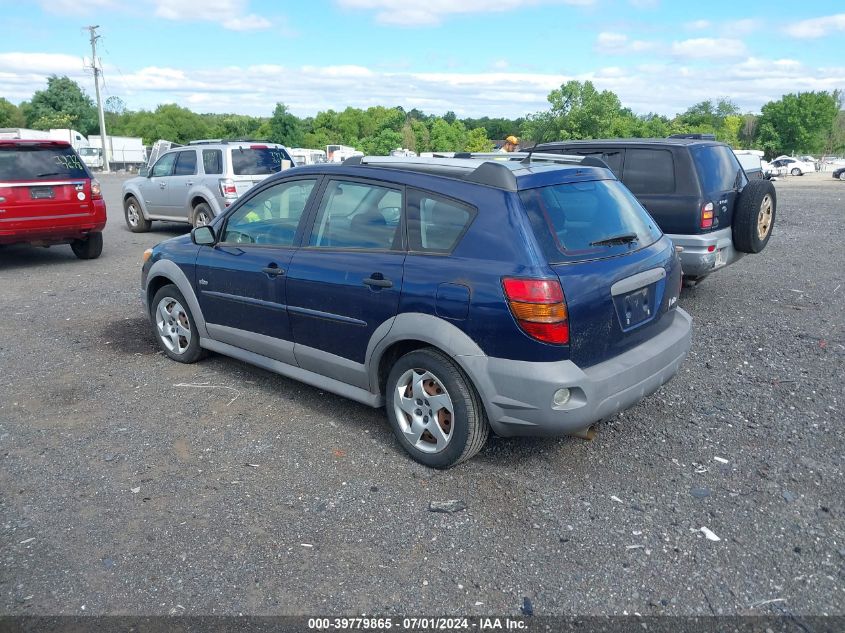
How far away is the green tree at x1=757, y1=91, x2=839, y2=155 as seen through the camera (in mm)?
82500

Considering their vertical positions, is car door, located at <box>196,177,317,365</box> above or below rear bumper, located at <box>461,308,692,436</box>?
above

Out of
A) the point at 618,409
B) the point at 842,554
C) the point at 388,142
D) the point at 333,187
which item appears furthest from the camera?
the point at 388,142

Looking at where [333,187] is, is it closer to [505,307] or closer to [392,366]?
[392,366]

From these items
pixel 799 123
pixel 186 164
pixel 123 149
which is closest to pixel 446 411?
pixel 186 164

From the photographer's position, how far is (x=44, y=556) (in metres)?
3.33

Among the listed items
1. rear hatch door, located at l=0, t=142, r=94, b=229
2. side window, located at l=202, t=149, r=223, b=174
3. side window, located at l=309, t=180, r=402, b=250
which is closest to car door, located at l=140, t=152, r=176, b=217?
side window, located at l=202, t=149, r=223, b=174

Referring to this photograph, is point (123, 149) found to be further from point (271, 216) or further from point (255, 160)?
point (271, 216)

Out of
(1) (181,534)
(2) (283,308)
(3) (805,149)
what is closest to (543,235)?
(2) (283,308)

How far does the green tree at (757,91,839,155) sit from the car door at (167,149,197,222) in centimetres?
8574

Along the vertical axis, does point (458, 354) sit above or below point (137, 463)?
above

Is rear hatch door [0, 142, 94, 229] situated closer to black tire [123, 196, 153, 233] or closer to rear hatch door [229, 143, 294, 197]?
rear hatch door [229, 143, 294, 197]

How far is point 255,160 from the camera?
13.0m

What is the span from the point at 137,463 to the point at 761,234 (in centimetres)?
711

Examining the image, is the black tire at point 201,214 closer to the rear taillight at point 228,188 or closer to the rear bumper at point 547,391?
the rear taillight at point 228,188
